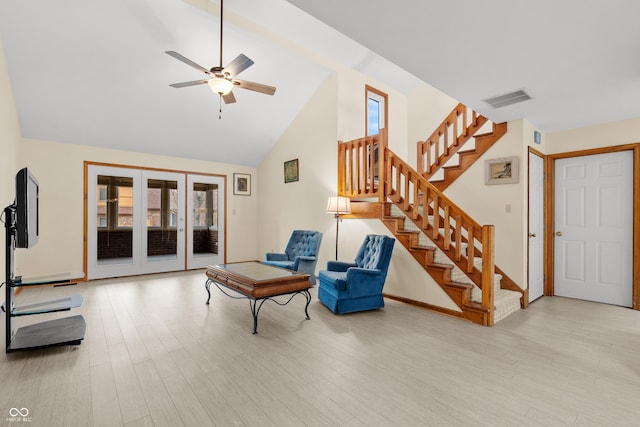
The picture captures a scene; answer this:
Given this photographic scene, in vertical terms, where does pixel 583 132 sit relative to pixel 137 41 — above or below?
below

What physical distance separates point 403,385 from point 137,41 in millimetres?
4908

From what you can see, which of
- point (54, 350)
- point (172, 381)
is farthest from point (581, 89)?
point (54, 350)

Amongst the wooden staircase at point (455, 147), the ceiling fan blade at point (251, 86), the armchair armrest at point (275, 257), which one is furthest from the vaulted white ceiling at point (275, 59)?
the armchair armrest at point (275, 257)

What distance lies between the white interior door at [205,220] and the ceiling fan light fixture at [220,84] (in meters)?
3.71

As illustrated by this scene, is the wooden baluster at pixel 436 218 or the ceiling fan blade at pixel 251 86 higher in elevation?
the ceiling fan blade at pixel 251 86

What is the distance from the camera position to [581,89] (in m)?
3.21

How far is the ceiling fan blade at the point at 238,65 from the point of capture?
10.6 ft

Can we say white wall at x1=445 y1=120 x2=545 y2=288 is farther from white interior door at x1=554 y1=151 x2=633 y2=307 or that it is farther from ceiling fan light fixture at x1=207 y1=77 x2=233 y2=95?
ceiling fan light fixture at x1=207 y1=77 x2=233 y2=95

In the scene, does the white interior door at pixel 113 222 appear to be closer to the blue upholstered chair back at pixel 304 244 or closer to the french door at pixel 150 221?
the french door at pixel 150 221

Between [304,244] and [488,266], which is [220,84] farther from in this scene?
[488,266]

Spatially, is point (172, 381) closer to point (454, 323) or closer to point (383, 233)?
point (454, 323)

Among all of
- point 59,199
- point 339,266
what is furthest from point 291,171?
point 59,199

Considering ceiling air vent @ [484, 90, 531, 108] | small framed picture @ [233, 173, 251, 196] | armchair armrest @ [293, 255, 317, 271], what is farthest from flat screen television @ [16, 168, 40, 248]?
small framed picture @ [233, 173, 251, 196]

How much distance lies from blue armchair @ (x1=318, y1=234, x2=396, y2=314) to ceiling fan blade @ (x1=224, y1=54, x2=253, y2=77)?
2.54m
